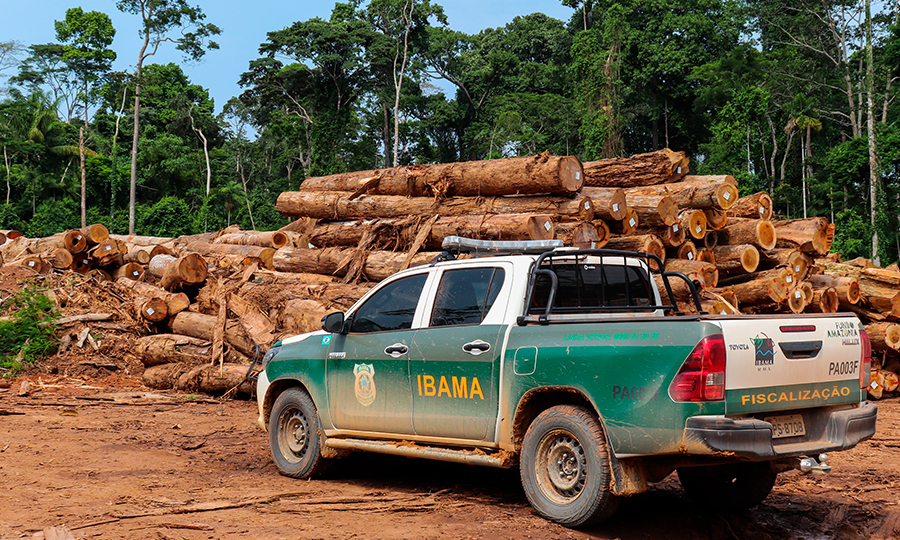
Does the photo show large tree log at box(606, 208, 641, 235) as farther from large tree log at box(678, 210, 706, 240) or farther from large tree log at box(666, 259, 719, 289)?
large tree log at box(678, 210, 706, 240)

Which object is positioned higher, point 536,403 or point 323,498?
point 536,403

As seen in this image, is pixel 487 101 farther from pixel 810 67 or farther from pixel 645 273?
pixel 645 273

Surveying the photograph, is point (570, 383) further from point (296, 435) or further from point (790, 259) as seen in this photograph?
point (790, 259)

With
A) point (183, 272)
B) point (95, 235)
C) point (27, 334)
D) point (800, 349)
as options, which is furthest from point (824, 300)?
point (95, 235)

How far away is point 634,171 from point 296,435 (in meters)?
8.61

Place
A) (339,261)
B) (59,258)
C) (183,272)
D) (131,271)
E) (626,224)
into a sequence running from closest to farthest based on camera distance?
(626,224)
(339,261)
(183,272)
(59,258)
(131,271)

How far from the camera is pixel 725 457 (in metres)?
4.72

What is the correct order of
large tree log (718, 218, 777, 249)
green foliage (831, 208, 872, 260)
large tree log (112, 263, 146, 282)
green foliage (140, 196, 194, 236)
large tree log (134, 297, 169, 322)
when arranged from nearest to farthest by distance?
large tree log (718, 218, 777, 249) → large tree log (134, 297, 169, 322) → large tree log (112, 263, 146, 282) → green foliage (831, 208, 872, 260) → green foliage (140, 196, 194, 236)

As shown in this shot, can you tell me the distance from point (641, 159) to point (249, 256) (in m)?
10.5

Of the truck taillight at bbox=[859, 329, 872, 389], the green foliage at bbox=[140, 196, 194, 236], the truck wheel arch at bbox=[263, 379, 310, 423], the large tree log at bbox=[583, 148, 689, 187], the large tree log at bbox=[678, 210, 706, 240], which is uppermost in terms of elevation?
the green foliage at bbox=[140, 196, 194, 236]

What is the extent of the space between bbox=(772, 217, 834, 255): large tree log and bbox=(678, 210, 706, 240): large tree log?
2.06 m

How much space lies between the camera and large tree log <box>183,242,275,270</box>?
19.2 m

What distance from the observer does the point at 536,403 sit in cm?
560

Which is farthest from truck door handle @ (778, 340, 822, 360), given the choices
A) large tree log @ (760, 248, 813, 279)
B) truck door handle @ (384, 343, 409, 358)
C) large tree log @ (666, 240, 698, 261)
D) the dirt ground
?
large tree log @ (760, 248, 813, 279)
